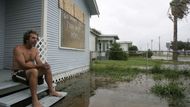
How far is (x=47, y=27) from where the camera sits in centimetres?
700

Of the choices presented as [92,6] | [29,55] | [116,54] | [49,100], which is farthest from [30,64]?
[116,54]

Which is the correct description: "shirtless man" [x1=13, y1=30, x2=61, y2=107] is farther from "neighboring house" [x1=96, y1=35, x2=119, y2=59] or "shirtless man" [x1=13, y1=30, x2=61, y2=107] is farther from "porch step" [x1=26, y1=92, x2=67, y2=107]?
"neighboring house" [x1=96, y1=35, x2=119, y2=59]

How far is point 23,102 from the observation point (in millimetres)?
4355

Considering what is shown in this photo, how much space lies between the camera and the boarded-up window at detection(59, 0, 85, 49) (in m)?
8.43

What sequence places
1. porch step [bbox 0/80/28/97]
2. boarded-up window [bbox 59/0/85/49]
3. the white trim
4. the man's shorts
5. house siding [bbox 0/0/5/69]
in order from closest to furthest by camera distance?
porch step [bbox 0/80/28/97], the man's shorts, the white trim, house siding [bbox 0/0/5/69], boarded-up window [bbox 59/0/85/49]

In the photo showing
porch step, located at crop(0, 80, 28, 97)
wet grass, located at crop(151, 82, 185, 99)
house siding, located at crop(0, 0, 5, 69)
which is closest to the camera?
porch step, located at crop(0, 80, 28, 97)

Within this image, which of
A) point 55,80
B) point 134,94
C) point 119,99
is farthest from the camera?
point 55,80

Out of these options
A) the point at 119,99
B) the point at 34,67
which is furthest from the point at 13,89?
the point at 119,99

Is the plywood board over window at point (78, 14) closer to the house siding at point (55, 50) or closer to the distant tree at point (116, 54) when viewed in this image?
the house siding at point (55, 50)

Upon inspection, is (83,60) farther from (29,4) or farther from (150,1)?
(150,1)

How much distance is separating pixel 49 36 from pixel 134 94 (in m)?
3.34

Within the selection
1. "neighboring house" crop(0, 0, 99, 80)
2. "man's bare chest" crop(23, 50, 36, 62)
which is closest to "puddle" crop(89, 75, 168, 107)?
"man's bare chest" crop(23, 50, 36, 62)

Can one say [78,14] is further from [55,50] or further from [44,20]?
[44,20]

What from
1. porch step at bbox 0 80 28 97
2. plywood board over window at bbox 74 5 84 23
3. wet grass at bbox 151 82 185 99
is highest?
plywood board over window at bbox 74 5 84 23
